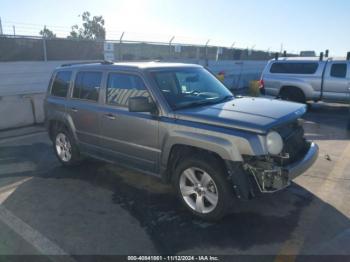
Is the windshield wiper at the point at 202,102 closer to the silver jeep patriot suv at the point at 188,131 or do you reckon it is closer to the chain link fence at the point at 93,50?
the silver jeep patriot suv at the point at 188,131

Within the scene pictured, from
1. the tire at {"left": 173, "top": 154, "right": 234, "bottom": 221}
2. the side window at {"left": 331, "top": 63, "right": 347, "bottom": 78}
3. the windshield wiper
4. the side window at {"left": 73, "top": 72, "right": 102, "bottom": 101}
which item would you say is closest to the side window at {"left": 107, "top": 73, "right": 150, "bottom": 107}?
the side window at {"left": 73, "top": 72, "right": 102, "bottom": 101}

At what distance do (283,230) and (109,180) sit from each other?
2.87m

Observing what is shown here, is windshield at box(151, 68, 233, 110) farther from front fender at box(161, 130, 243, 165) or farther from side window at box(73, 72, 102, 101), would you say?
side window at box(73, 72, 102, 101)

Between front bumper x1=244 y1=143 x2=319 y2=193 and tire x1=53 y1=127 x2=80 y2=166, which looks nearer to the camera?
front bumper x1=244 y1=143 x2=319 y2=193

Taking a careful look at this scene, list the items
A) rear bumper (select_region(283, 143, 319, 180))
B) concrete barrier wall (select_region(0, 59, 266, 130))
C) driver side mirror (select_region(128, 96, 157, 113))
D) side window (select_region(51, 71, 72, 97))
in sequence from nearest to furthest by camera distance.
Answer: rear bumper (select_region(283, 143, 319, 180)) → driver side mirror (select_region(128, 96, 157, 113)) → side window (select_region(51, 71, 72, 97)) → concrete barrier wall (select_region(0, 59, 266, 130))

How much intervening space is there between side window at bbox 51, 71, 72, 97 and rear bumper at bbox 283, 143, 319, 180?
4.01 metres

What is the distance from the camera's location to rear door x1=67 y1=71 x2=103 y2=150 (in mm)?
5273

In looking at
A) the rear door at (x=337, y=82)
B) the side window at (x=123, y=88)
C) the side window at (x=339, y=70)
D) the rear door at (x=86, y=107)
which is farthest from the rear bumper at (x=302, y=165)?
the side window at (x=339, y=70)

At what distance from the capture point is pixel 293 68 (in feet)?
39.6

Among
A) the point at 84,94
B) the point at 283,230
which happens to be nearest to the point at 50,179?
the point at 84,94

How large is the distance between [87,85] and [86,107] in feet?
1.23

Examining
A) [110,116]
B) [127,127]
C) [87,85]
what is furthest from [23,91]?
[127,127]

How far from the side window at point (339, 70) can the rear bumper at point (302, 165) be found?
7.68 m

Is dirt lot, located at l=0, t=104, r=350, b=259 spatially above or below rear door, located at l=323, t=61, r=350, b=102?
below
